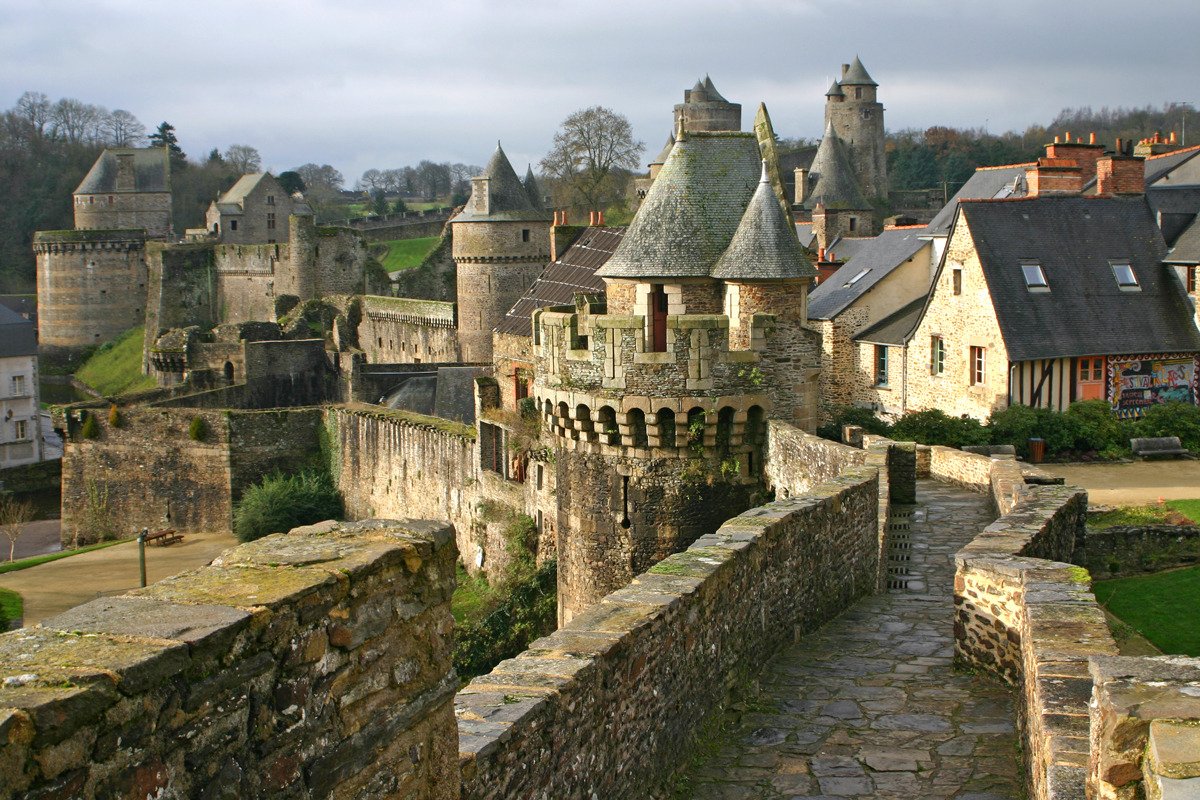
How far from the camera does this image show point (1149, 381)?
86.3ft

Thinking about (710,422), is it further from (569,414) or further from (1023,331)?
(1023,331)

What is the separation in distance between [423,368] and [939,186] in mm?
50136

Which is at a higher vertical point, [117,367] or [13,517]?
[117,367]

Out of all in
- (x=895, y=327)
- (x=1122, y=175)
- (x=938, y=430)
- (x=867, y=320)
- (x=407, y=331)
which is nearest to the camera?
(x=938, y=430)

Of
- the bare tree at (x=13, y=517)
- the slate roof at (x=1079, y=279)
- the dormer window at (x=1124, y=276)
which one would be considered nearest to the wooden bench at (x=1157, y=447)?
the slate roof at (x=1079, y=279)

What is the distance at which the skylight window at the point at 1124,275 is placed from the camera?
2703cm

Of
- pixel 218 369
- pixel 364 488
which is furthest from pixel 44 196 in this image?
pixel 364 488

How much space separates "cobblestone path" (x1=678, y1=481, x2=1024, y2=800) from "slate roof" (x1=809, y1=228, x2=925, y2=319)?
2193 cm

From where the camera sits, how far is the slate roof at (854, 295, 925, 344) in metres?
30.4

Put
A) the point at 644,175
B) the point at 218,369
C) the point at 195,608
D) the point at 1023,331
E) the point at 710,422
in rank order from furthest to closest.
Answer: the point at 644,175 < the point at 218,369 < the point at 1023,331 < the point at 710,422 < the point at 195,608

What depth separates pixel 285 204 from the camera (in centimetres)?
7756

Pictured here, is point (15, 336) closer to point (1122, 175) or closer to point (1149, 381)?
point (1122, 175)

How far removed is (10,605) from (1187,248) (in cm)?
2332

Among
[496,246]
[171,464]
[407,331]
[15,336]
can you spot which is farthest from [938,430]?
[15,336]
